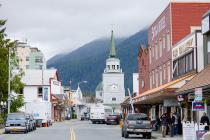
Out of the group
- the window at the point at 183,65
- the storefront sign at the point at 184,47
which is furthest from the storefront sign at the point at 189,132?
the window at the point at 183,65

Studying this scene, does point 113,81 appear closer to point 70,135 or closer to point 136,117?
point 70,135

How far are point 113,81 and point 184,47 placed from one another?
125241 millimetres

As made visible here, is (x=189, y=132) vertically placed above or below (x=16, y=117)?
below

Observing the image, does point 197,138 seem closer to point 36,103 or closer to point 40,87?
point 36,103

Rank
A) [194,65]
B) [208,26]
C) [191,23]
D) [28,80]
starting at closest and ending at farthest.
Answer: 1. [208,26]
2. [194,65]
3. [191,23]
4. [28,80]

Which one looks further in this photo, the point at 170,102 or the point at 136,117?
the point at 170,102

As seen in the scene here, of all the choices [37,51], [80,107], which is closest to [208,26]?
[37,51]

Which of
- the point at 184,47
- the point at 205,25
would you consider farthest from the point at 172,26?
the point at 205,25

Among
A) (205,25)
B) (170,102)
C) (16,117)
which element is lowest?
(16,117)

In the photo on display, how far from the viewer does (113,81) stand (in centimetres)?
17250

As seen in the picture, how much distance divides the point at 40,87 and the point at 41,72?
397 centimetres

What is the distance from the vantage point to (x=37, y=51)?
173 metres

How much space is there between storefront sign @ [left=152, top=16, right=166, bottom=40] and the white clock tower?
101314 millimetres

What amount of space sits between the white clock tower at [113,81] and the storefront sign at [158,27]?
101 meters
